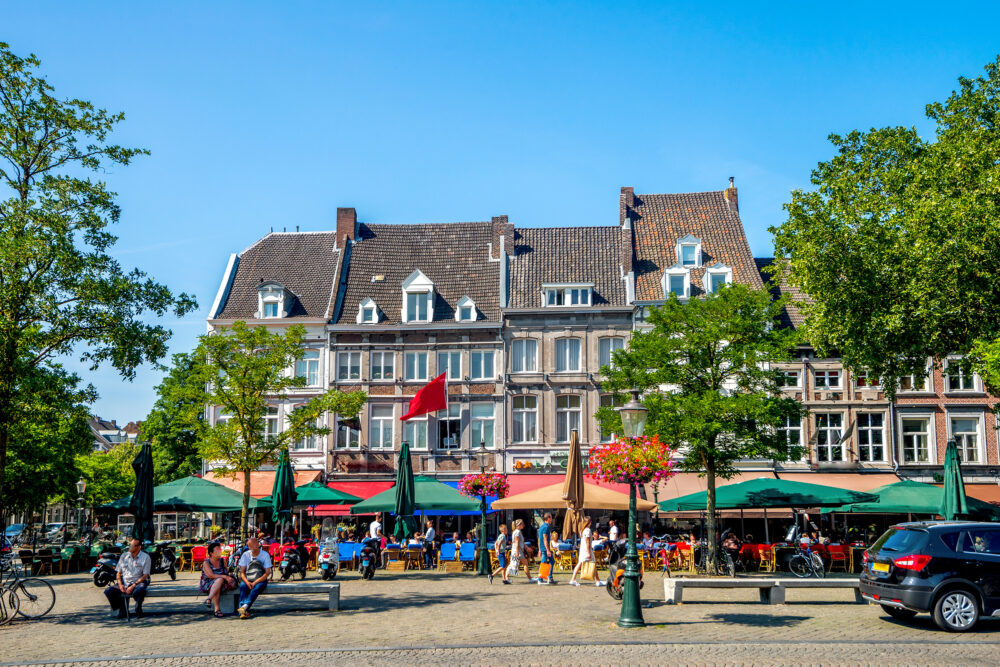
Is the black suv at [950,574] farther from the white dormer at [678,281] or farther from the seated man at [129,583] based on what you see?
the white dormer at [678,281]

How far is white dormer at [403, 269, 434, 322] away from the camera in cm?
3850

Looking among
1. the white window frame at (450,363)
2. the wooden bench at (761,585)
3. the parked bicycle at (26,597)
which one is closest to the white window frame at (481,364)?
the white window frame at (450,363)

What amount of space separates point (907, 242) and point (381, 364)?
2174cm

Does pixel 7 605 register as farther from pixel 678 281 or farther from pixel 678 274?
pixel 678 281

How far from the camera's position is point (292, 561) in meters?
22.4

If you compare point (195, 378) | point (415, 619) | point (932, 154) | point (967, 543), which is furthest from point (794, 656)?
point (195, 378)

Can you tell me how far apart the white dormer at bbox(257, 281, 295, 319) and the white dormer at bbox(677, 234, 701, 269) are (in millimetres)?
16383

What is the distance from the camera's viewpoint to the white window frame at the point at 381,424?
37750 mm

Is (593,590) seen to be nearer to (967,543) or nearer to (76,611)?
(967,543)

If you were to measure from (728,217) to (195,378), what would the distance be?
2398 centimetres

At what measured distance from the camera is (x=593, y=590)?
66.4ft

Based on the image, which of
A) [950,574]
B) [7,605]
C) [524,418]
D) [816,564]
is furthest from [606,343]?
[7,605]

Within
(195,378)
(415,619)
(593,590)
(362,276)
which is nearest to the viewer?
(415,619)

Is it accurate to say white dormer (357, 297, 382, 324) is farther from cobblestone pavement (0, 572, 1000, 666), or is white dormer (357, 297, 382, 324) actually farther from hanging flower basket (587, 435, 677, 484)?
hanging flower basket (587, 435, 677, 484)
